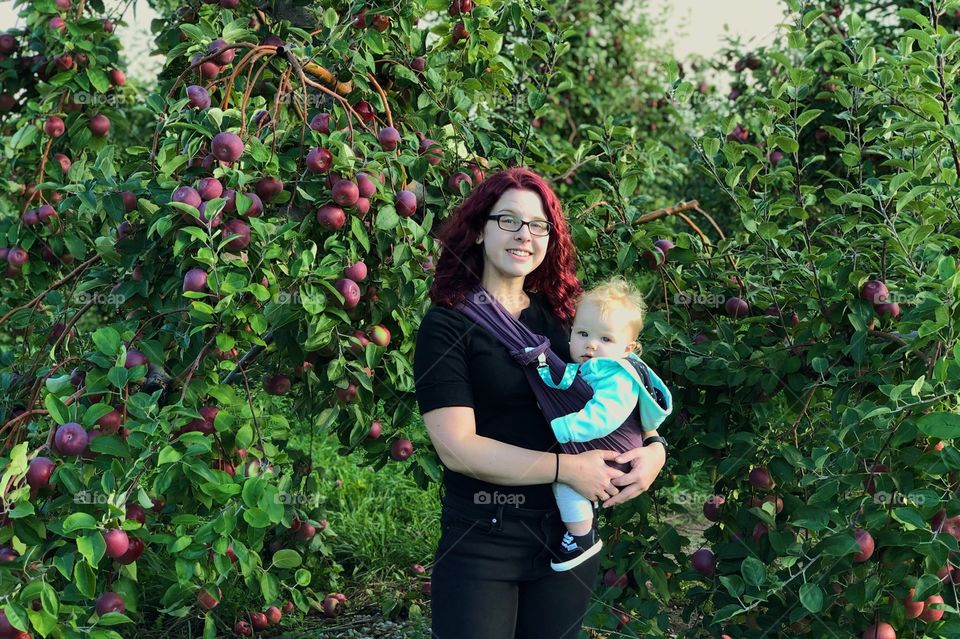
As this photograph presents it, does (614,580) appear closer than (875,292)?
No

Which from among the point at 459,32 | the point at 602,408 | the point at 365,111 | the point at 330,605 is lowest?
the point at 330,605

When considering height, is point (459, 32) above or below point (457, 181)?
above

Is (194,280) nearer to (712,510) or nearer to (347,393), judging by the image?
(347,393)

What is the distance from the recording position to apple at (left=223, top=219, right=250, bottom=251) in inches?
86.0

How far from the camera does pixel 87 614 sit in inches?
83.4

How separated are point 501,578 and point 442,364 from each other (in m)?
0.40

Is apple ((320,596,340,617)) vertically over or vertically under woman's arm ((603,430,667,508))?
under

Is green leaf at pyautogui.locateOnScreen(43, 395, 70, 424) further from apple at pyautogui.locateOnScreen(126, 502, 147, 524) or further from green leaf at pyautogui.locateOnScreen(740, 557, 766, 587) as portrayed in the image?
green leaf at pyautogui.locateOnScreen(740, 557, 766, 587)

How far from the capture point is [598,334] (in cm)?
188

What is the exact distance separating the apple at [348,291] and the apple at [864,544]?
3.90 feet

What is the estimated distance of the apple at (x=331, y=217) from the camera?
233 centimetres

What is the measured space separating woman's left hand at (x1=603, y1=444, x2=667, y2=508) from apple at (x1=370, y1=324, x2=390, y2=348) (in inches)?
31.2

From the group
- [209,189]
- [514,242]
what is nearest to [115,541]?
[209,189]

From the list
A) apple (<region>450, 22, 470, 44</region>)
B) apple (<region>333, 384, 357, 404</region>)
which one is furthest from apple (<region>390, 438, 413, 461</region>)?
apple (<region>450, 22, 470, 44</region>)
